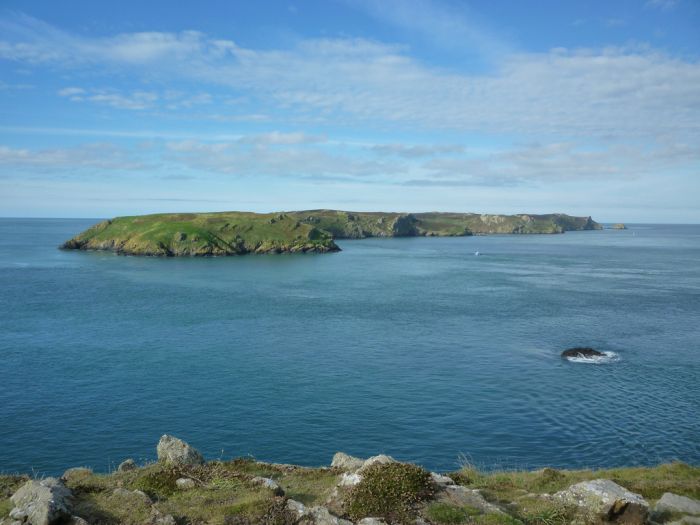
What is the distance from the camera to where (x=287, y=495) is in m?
21.8

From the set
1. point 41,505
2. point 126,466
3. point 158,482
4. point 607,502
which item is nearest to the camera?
point 41,505

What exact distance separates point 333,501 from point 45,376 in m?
51.9

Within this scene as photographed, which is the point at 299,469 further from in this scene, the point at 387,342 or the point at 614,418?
the point at 387,342

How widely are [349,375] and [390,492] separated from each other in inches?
1654

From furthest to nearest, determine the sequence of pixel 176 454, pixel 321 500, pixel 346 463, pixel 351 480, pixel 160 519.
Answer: pixel 346 463 < pixel 176 454 < pixel 321 500 < pixel 351 480 < pixel 160 519

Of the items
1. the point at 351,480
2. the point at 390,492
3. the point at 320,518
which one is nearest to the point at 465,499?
the point at 390,492

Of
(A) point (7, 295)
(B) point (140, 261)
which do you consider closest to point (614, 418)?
(A) point (7, 295)

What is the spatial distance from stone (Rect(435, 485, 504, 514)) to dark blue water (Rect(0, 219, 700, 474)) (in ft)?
63.9

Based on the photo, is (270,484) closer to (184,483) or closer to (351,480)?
(351,480)

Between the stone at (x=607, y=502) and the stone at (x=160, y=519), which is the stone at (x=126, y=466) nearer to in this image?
the stone at (x=160, y=519)

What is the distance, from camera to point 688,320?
297 ft

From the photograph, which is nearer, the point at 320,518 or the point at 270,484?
the point at 320,518

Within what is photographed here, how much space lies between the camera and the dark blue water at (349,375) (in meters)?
43.7

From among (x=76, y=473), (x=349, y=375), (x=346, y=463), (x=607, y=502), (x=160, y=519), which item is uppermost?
(x=607, y=502)
